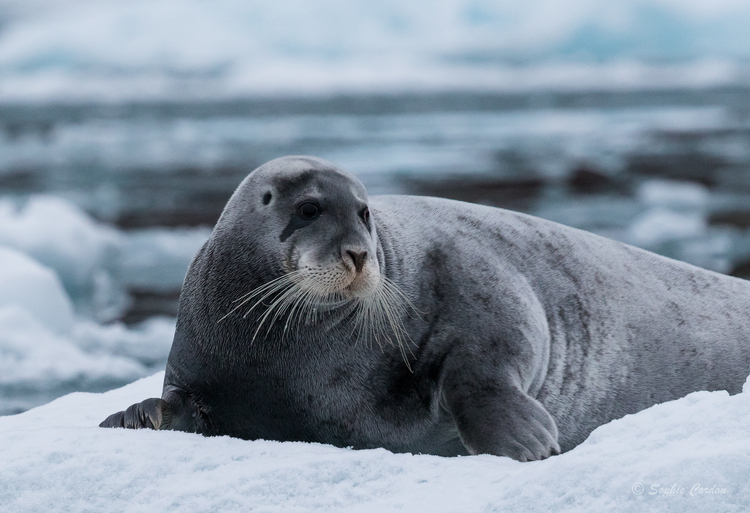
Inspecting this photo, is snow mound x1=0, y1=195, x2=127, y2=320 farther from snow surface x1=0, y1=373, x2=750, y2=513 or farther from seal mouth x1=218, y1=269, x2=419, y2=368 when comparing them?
snow surface x1=0, y1=373, x2=750, y2=513

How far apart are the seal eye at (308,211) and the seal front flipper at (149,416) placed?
0.75m

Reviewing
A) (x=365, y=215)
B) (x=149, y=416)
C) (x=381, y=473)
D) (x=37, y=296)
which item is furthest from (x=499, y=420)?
(x=37, y=296)

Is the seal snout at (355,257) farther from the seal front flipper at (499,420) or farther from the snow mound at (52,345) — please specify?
the snow mound at (52,345)

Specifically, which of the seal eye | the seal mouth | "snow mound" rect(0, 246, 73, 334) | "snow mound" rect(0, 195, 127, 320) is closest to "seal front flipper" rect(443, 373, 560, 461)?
the seal mouth

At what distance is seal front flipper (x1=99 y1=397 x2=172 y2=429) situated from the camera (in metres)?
2.99

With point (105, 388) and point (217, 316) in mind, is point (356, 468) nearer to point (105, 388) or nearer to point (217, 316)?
point (217, 316)

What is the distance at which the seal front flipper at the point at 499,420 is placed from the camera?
2.77 metres

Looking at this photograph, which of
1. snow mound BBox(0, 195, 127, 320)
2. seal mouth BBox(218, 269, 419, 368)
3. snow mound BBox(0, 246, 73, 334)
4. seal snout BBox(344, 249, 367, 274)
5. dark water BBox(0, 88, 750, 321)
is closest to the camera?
seal snout BBox(344, 249, 367, 274)

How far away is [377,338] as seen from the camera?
304 centimetres

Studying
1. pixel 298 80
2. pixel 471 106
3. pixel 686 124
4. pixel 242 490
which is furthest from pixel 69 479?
pixel 298 80

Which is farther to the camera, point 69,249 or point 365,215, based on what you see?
point 69,249

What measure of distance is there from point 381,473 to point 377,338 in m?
0.54

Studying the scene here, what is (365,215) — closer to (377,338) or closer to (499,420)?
(377,338)

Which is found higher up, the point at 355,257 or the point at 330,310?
the point at 355,257
